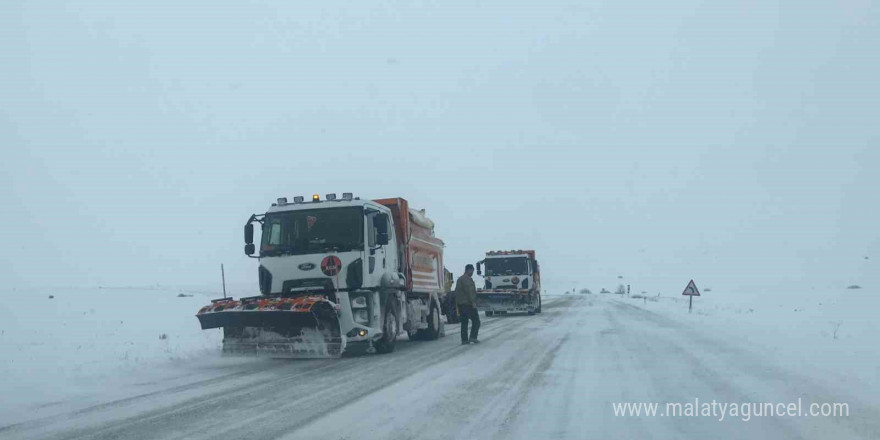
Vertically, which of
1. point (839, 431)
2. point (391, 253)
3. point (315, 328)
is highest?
point (391, 253)

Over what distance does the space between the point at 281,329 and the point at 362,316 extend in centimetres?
167

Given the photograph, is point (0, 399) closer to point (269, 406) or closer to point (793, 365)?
point (269, 406)

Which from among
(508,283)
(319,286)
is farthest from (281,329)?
(508,283)

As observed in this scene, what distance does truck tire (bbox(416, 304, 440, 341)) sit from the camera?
62.6 feet

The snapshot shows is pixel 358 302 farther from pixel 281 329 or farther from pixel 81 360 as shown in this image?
pixel 81 360

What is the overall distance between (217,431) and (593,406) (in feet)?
13.0

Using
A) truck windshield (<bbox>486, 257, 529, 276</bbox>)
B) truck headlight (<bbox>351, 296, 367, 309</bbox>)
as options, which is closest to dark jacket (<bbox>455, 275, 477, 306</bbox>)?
truck headlight (<bbox>351, 296, 367, 309</bbox>)

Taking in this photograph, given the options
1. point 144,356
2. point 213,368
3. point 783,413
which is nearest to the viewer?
point 783,413

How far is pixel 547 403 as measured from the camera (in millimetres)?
8102

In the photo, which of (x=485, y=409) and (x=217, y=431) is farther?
(x=485, y=409)

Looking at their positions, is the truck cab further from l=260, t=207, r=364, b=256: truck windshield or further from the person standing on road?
l=260, t=207, r=364, b=256: truck windshield

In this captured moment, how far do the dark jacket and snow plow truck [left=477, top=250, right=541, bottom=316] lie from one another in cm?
1645

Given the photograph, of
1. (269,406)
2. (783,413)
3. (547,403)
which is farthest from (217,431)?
(783,413)

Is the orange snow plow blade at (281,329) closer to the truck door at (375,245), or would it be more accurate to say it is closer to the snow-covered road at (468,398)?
the snow-covered road at (468,398)
